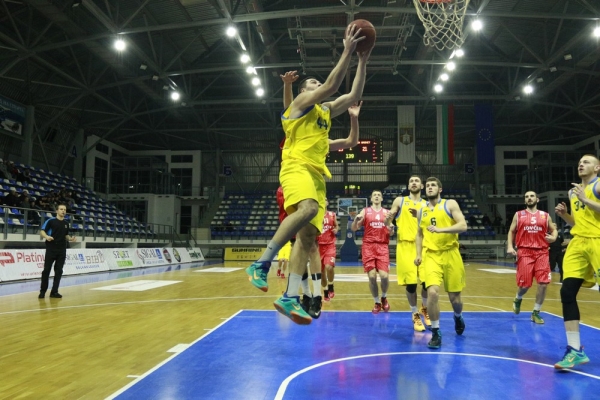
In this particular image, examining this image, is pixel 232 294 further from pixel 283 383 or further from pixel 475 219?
pixel 475 219

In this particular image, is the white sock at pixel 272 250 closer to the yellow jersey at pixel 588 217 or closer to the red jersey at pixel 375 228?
the yellow jersey at pixel 588 217

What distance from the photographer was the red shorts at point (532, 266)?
7054 millimetres

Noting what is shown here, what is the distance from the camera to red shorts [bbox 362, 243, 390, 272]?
25.3 ft

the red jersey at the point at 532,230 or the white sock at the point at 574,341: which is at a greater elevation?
the red jersey at the point at 532,230

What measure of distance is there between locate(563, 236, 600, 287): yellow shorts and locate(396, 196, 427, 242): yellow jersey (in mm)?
2588

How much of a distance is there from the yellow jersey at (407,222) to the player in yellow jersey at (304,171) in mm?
3363

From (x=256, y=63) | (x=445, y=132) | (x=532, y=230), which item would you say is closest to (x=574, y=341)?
(x=532, y=230)

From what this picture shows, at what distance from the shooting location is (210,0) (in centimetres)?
1727

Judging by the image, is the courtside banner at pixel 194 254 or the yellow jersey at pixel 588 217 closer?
the yellow jersey at pixel 588 217

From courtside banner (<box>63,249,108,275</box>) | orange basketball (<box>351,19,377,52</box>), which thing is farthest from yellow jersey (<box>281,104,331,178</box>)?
courtside banner (<box>63,249,108,275</box>)

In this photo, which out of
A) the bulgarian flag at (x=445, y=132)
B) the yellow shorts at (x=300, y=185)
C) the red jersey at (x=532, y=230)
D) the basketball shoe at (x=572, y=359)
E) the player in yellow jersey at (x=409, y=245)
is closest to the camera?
the yellow shorts at (x=300, y=185)

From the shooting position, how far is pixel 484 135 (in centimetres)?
2516

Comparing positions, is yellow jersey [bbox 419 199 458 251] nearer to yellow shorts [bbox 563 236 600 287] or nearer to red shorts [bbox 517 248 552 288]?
yellow shorts [bbox 563 236 600 287]

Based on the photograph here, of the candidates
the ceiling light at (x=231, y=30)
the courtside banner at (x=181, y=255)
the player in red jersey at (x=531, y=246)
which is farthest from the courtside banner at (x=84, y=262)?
the player in red jersey at (x=531, y=246)
